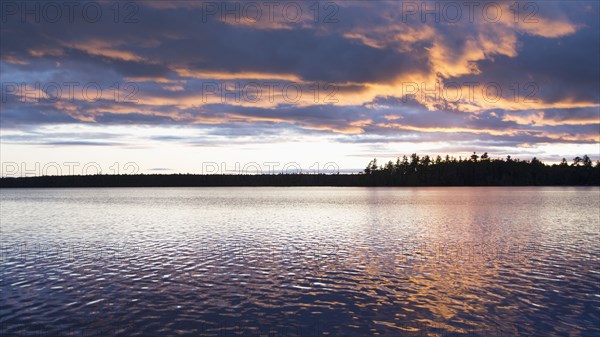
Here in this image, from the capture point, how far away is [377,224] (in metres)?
65.7

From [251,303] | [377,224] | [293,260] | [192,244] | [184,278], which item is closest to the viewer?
[251,303]

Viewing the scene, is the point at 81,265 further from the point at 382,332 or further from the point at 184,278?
the point at 382,332

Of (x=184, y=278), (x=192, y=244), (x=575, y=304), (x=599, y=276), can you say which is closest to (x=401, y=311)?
(x=575, y=304)

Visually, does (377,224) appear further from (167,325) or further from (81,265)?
(167,325)

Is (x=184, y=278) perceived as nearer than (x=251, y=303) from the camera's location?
No

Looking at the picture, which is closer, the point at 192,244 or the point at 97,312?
the point at 97,312

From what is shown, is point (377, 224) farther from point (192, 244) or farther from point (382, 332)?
point (382, 332)

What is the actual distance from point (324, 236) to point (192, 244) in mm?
15417

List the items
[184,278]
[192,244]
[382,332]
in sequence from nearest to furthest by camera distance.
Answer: [382,332] < [184,278] < [192,244]

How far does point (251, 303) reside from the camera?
24.2m

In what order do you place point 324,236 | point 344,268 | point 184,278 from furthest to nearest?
point 324,236 < point 344,268 < point 184,278

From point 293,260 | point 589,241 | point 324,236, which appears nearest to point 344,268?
point 293,260

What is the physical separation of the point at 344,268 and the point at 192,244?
1953 cm

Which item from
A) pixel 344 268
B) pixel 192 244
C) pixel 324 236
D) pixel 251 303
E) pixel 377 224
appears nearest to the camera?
pixel 251 303
